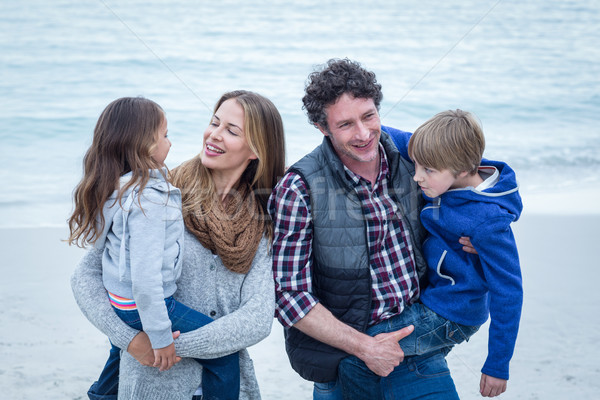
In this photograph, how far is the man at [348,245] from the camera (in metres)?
2.31

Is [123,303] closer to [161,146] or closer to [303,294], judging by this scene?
[161,146]

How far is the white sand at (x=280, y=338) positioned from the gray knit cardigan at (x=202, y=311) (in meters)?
1.44

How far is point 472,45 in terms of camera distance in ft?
55.0

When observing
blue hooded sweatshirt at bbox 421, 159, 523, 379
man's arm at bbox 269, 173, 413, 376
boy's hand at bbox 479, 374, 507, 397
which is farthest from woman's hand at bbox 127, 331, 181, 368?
boy's hand at bbox 479, 374, 507, 397

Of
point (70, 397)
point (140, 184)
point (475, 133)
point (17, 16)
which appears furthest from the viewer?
point (17, 16)

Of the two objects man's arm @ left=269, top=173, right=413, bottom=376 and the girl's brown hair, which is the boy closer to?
man's arm @ left=269, top=173, right=413, bottom=376

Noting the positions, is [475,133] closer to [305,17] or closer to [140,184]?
[140,184]

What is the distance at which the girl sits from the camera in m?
1.92

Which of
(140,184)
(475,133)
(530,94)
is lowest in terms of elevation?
(530,94)

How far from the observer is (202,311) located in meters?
2.20

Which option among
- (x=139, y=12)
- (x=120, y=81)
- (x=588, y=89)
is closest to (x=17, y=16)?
(x=139, y=12)

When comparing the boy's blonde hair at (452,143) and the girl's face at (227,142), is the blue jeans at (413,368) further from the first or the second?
the girl's face at (227,142)

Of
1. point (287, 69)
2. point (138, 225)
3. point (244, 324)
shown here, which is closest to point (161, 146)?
point (138, 225)

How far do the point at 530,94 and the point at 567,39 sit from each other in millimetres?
4833
